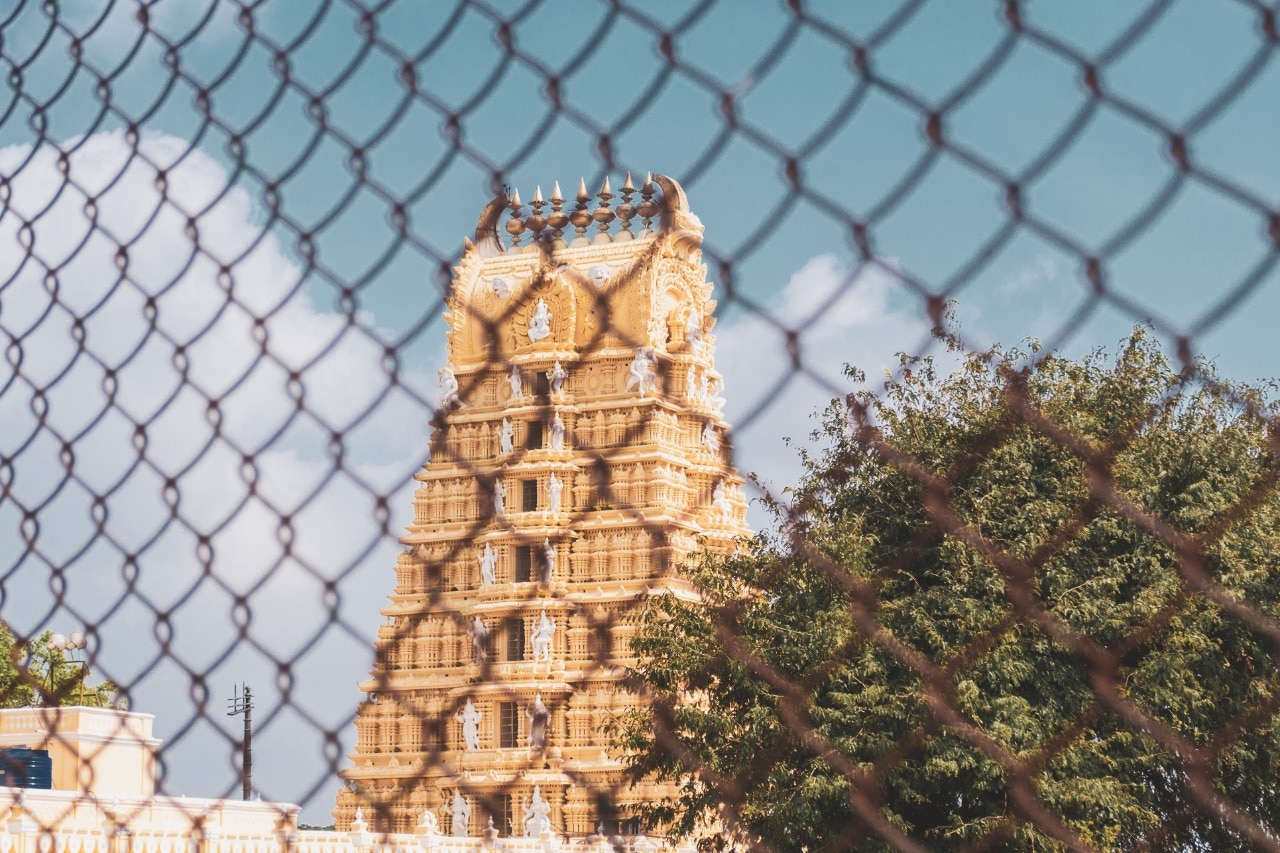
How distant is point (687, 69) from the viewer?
1761mm

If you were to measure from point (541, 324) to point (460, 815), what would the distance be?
6.98m

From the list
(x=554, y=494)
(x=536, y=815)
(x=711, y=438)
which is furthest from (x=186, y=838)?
(x=554, y=494)

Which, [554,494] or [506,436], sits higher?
[506,436]

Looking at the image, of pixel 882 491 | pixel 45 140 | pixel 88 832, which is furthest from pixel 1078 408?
pixel 45 140

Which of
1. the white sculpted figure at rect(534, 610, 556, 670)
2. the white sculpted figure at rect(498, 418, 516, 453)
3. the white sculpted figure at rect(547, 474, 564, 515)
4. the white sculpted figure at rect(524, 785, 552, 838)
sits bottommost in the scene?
the white sculpted figure at rect(524, 785, 552, 838)

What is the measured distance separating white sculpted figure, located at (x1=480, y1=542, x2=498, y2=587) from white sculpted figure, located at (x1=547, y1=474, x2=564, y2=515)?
3.47 ft

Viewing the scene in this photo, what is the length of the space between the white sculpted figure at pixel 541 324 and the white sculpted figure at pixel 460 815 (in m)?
6.65

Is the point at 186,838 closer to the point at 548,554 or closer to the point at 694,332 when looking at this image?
the point at 548,554

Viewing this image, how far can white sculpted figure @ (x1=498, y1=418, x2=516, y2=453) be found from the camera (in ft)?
80.7

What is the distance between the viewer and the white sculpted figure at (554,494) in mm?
24266

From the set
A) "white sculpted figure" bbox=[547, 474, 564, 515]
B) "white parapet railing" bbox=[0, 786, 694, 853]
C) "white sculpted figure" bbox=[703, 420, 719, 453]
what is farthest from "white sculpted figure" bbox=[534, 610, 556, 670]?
"white sculpted figure" bbox=[703, 420, 719, 453]

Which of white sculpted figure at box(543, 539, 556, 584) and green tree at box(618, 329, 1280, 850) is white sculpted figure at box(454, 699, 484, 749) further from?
green tree at box(618, 329, 1280, 850)

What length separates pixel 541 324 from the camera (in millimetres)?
23875

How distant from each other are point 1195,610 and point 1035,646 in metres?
1.16
